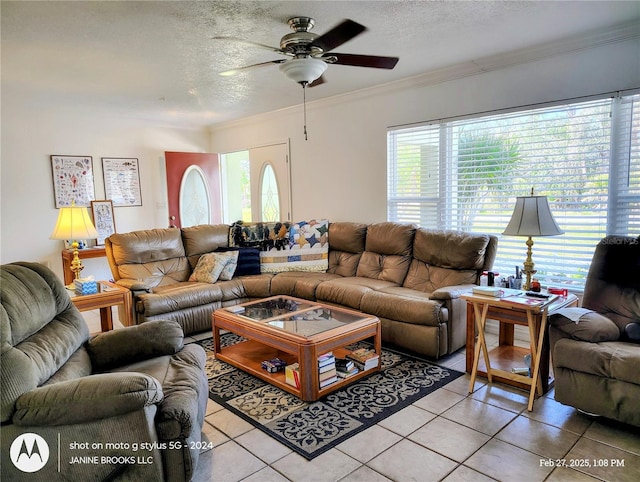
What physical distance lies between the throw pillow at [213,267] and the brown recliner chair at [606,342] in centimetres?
314

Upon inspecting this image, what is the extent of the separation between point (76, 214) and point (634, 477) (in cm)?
412

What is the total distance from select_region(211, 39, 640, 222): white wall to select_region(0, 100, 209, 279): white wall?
56.3 inches

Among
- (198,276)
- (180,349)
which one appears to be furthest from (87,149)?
(180,349)

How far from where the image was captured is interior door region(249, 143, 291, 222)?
5.89 metres

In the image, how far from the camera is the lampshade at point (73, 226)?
11.4 feet

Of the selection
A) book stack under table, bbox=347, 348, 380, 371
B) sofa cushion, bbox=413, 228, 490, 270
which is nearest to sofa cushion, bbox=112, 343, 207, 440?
book stack under table, bbox=347, 348, 380, 371

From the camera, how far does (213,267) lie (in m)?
4.40

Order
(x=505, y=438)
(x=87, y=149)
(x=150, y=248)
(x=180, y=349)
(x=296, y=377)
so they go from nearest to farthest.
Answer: (x=505, y=438) < (x=180, y=349) < (x=296, y=377) < (x=150, y=248) < (x=87, y=149)

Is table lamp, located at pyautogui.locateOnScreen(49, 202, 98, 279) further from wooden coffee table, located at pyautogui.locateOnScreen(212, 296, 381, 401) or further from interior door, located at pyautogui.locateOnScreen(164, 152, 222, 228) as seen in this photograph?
interior door, located at pyautogui.locateOnScreen(164, 152, 222, 228)

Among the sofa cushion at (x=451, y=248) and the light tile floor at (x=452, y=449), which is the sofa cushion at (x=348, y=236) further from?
the light tile floor at (x=452, y=449)

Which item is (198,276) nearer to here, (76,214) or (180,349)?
(76,214)

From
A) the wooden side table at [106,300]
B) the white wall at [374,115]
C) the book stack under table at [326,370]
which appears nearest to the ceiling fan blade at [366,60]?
the white wall at [374,115]

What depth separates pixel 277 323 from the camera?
9.87ft

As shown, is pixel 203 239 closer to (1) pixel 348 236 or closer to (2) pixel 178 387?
(1) pixel 348 236
